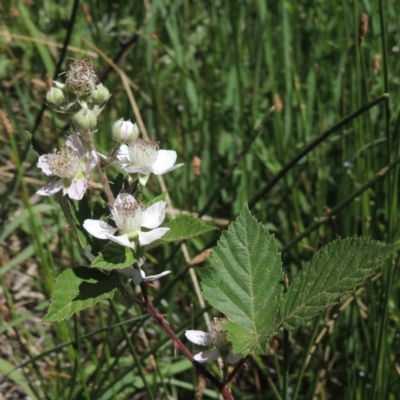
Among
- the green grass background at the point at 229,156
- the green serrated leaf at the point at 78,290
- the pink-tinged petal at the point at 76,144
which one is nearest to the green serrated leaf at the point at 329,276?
the green serrated leaf at the point at 78,290

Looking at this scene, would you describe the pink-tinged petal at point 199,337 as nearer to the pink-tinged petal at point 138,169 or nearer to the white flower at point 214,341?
the white flower at point 214,341

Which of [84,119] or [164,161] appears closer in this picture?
[84,119]

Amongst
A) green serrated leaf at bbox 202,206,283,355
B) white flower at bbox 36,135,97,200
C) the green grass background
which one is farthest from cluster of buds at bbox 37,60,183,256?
the green grass background

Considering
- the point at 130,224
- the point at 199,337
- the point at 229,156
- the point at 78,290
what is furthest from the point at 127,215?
the point at 229,156

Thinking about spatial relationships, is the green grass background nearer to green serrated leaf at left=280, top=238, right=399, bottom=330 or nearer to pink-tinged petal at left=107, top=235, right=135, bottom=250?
green serrated leaf at left=280, top=238, right=399, bottom=330

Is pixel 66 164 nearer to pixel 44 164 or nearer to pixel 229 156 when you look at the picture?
pixel 44 164

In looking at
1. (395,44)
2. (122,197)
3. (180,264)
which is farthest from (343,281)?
(395,44)
